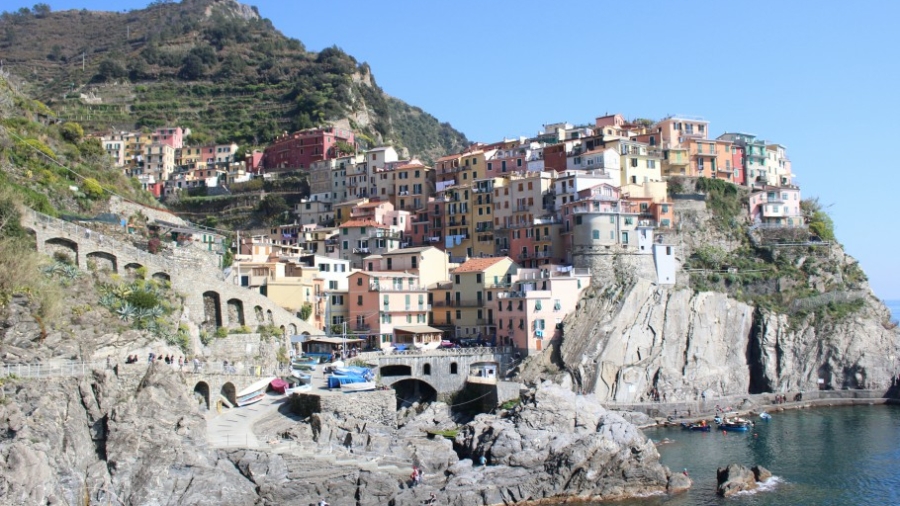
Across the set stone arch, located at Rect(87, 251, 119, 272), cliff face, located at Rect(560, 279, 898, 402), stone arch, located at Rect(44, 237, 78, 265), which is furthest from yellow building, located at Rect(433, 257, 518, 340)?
stone arch, located at Rect(44, 237, 78, 265)

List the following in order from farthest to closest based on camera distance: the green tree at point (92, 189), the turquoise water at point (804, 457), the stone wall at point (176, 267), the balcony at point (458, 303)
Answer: the balcony at point (458, 303) → the green tree at point (92, 189) → the stone wall at point (176, 267) → the turquoise water at point (804, 457)

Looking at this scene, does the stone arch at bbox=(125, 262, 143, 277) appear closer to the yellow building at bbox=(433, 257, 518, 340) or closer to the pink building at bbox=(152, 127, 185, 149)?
the yellow building at bbox=(433, 257, 518, 340)

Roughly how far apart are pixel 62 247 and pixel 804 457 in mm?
39205

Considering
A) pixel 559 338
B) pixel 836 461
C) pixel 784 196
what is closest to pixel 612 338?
pixel 559 338

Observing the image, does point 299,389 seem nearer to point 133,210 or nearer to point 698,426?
point 133,210

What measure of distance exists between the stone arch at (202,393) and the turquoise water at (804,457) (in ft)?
64.1

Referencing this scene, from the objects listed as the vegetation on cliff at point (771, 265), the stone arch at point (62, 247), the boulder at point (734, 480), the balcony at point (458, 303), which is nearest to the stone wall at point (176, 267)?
the stone arch at point (62, 247)

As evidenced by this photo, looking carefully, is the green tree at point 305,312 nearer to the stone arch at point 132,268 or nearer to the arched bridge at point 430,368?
the arched bridge at point 430,368

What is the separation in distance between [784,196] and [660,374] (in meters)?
27.2

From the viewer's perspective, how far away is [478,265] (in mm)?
65188

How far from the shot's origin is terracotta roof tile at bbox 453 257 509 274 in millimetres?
64550

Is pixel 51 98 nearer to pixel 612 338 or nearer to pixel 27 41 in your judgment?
pixel 27 41

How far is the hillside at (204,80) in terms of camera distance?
113m

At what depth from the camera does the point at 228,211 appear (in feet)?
295
